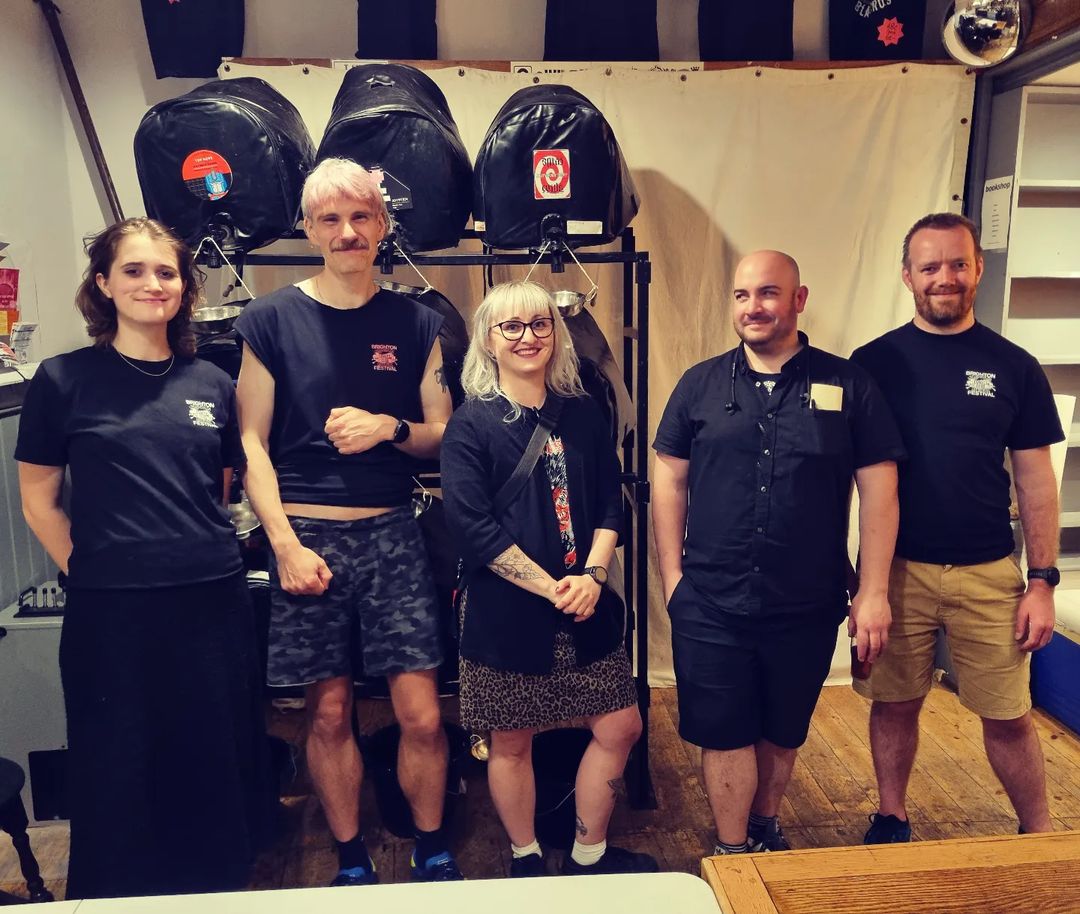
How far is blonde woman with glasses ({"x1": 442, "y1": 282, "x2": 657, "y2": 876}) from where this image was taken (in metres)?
1.74

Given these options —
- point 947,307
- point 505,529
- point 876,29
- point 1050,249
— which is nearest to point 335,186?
point 505,529

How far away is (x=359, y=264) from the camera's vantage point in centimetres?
177

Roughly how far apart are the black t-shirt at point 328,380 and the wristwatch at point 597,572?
46 centimetres

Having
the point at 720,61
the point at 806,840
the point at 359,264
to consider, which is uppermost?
the point at 720,61

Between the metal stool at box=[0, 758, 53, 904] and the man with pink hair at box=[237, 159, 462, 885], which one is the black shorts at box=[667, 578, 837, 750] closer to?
the man with pink hair at box=[237, 159, 462, 885]

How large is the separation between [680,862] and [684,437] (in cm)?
107

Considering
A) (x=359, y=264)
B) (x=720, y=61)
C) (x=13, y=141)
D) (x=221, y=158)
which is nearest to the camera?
(x=359, y=264)

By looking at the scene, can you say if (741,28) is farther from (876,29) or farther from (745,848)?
(745,848)

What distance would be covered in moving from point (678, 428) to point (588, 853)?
0.99m

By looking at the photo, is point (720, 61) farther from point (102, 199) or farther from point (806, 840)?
point (806, 840)

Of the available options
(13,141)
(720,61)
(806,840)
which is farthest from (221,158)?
(806,840)

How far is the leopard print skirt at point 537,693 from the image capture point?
5.78 ft

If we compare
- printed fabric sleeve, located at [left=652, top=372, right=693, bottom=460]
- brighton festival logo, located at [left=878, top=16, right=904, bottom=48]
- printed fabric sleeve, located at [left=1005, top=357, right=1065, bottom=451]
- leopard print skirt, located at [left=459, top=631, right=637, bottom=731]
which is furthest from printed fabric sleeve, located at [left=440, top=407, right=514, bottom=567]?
brighton festival logo, located at [left=878, top=16, right=904, bottom=48]

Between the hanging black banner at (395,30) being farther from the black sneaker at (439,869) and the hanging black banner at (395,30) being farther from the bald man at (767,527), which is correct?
the black sneaker at (439,869)
